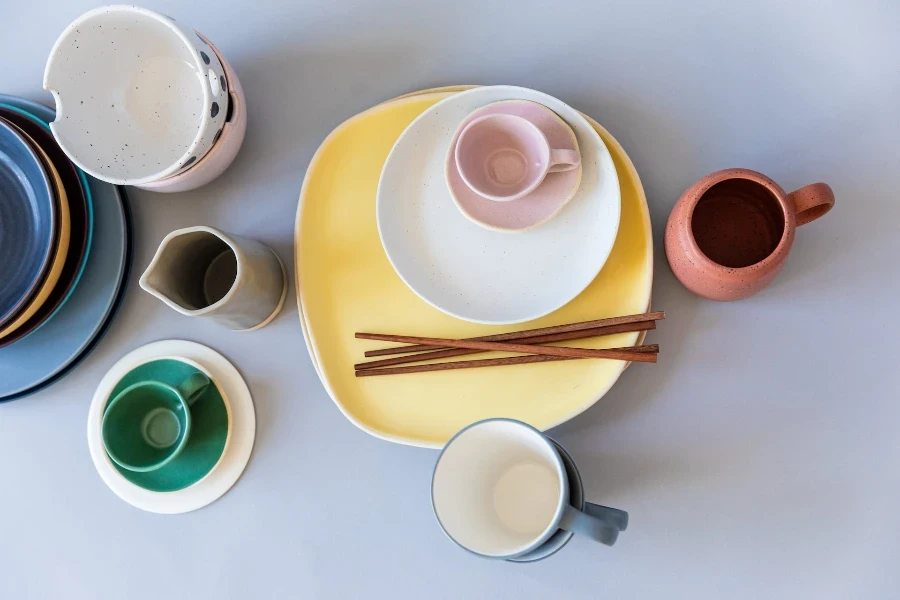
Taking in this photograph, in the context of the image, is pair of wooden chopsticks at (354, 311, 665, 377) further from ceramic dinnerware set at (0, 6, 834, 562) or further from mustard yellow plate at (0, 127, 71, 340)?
mustard yellow plate at (0, 127, 71, 340)

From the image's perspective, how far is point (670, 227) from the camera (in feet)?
2.42

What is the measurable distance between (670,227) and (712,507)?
337mm

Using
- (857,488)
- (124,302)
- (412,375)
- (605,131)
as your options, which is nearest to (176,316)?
(124,302)

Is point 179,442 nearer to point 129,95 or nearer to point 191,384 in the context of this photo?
point 191,384

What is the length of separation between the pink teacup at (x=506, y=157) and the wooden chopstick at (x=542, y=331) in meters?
0.16

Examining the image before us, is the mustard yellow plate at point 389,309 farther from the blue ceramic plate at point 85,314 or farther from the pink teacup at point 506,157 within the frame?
the blue ceramic plate at point 85,314

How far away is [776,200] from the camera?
71cm

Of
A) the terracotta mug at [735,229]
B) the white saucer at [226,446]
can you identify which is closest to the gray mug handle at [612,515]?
the terracotta mug at [735,229]

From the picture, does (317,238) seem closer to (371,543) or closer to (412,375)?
(412,375)

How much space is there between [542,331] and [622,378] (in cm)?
13

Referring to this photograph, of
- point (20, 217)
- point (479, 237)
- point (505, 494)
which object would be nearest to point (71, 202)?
point (20, 217)

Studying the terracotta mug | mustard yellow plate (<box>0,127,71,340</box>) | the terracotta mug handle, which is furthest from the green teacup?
the terracotta mug handle

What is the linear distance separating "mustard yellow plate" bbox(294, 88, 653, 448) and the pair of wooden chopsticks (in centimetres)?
2

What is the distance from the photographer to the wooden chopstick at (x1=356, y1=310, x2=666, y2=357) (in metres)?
0.73
